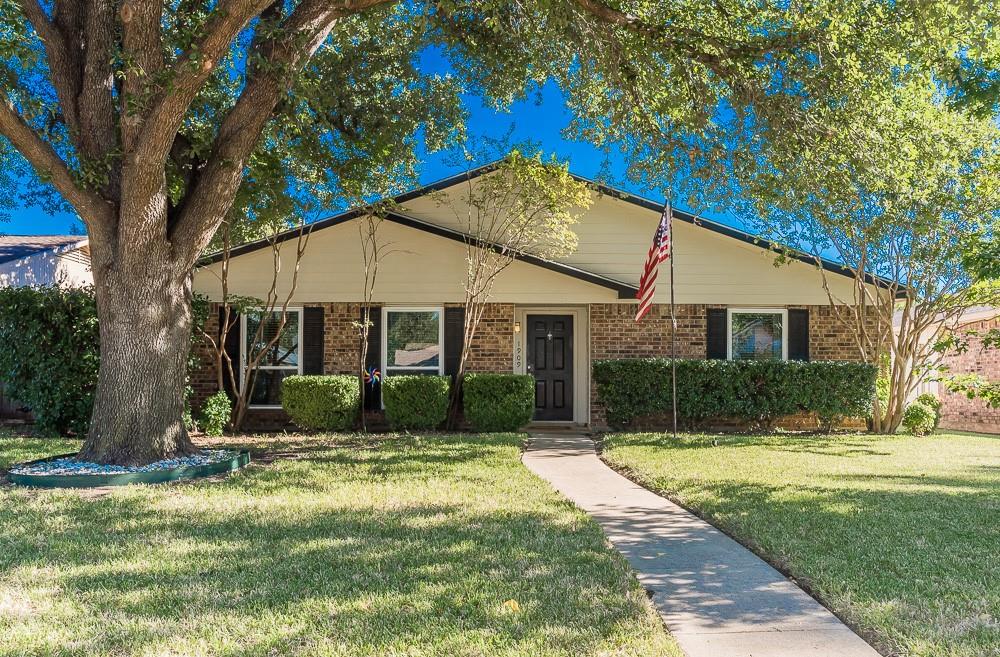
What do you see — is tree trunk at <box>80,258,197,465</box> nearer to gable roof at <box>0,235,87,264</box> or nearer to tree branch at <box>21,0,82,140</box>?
tree branch at <box>21,0,82,140</box>

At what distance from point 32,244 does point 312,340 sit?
8.47 m

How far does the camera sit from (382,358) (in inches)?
536

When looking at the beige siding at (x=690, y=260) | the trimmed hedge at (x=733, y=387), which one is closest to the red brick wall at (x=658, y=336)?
the beige siding at (x=690, y=260)

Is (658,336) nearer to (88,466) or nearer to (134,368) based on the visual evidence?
(134,368)

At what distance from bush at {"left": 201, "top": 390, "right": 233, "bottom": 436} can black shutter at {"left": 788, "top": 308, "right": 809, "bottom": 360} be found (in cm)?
997

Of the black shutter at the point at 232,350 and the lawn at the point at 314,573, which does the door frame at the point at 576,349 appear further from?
the lawn at the point at 314,573

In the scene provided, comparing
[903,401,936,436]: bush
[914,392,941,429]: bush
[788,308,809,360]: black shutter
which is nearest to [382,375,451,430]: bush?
[788,308,809,360]: black shutter

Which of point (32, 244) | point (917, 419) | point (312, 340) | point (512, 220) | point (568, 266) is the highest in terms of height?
point (32, 244)

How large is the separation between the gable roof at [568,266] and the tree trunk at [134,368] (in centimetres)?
485

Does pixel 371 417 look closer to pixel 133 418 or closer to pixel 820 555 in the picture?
pixel 133 418

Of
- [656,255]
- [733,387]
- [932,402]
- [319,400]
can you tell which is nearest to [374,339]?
[319,400]

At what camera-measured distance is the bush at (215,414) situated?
39.6 feet

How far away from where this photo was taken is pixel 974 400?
18297 millimetres

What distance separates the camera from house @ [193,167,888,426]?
13.3 m
